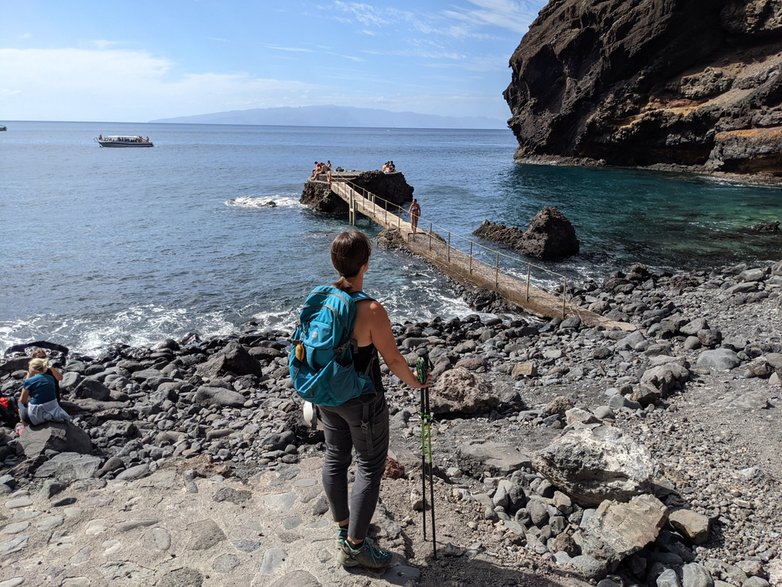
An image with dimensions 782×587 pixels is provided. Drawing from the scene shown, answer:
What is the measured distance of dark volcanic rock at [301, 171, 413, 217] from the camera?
3628 cm

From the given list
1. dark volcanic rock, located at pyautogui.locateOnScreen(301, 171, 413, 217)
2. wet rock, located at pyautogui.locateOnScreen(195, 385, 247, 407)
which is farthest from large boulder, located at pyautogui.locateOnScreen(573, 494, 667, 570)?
dark volcanic rock, located at pyautogui.locateOnScreen(301, 171, 413, 217)

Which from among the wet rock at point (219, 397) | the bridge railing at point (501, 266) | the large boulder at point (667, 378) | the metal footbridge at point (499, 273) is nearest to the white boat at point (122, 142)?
the metal footbridge at point (499, 273)

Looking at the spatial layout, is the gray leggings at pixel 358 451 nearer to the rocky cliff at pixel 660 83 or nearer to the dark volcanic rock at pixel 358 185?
the dark volcanic rock at pixel 358 185

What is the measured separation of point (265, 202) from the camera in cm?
3966

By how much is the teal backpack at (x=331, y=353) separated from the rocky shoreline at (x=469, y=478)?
1.54 metres

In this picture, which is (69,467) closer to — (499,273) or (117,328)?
(117,328)

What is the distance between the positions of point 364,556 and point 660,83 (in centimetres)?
6868

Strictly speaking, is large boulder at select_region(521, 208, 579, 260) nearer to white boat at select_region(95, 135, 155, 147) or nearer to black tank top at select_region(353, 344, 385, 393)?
black tank top at select_region(353, 344, 385, 393)

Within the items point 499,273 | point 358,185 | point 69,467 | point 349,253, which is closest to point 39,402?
point 69,467

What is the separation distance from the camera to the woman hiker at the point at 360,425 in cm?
357

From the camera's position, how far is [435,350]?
12492 millimetres

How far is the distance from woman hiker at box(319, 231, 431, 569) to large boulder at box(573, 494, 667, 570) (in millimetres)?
1733

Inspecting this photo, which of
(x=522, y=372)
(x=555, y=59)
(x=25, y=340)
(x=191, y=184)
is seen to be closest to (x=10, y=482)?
(x=522, y=372)

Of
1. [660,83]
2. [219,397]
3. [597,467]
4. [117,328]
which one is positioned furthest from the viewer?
[660,83]
